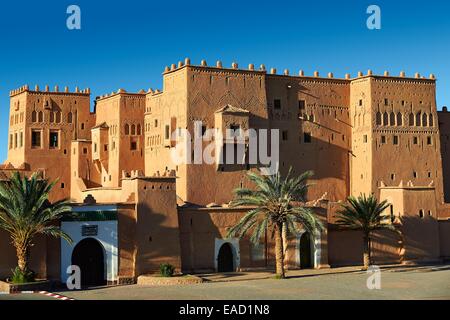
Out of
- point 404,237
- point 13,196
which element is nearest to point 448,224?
point 404,237

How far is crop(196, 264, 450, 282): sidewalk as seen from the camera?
3619cm

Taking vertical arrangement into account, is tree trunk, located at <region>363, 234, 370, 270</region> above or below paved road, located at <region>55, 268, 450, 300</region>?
above

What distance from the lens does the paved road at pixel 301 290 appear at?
29516 millimetres

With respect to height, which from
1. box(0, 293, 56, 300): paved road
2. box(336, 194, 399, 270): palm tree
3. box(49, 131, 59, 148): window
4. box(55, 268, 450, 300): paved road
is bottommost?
box(55, 268, 450, 300): paved road

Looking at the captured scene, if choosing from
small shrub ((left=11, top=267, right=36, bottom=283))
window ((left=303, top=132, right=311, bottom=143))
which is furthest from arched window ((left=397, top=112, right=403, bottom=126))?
small shrub ((left=11, top=267, right=36, bottom=283))

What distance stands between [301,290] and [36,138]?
1024 inches

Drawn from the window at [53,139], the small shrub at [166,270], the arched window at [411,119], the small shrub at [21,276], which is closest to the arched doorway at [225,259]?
the small shrub at [166,270]

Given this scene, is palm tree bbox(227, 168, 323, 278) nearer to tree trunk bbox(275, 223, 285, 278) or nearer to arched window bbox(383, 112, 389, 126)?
tree trunk bbox(275, 223, 285, 278)

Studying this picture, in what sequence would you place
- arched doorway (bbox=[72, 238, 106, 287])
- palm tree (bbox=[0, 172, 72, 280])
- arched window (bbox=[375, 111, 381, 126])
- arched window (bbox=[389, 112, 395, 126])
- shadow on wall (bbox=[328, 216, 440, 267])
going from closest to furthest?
1. palm tree (bbox=[0, 172, 72, 280])
2. arched doorway (bbox=[72, 238, 106, 287])
3. shadow on wall (bbox=[328, 216, 440, 267])
4. arched window (bbox=[375, 111, 381, 126])
5. arched window (bbox=[389, 112, 395, 126])

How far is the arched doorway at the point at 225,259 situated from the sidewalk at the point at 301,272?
2.11ft

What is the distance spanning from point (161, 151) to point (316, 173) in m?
9.19

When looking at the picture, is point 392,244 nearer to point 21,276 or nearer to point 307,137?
point 307,137

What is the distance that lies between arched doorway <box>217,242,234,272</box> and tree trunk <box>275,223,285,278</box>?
3.23 m

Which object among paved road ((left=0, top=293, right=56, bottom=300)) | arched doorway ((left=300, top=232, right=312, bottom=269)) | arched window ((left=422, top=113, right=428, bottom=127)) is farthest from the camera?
arched window ((left=422, top=113, right=428, bottom=127))
